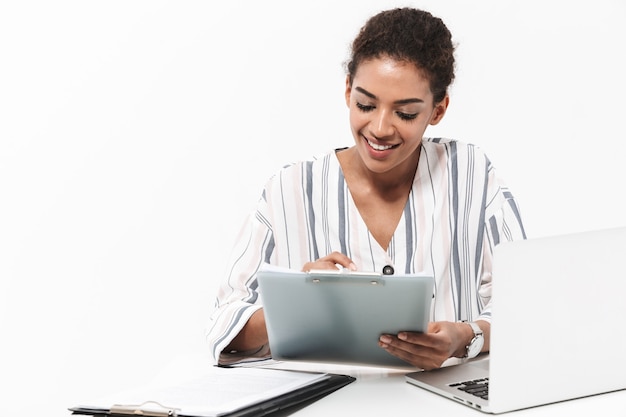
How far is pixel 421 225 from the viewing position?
2.27 meters

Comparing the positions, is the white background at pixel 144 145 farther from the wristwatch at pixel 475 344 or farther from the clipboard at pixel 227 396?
the clipboard at pixel 227 396

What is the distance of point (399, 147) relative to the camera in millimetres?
2139

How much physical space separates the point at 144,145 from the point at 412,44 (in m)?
1.86

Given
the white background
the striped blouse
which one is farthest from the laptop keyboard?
the white background

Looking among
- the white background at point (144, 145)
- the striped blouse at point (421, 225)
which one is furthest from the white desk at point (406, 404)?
the white background at point (144, 145)

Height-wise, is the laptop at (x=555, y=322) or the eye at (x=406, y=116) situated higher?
the eye at (x=406, y=116)

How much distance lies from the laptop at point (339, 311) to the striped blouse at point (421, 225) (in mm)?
497

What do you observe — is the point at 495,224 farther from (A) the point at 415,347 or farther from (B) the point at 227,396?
(B) the point at 227,396

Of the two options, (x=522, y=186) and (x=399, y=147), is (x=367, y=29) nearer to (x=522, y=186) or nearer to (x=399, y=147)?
(x=399, y=147)

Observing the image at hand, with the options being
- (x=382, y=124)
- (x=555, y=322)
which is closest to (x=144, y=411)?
(x=555, y=322)

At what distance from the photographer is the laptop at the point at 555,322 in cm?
141

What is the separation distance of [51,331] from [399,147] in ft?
7.00

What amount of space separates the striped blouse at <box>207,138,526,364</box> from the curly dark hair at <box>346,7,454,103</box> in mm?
223

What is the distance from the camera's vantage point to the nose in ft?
6.78
